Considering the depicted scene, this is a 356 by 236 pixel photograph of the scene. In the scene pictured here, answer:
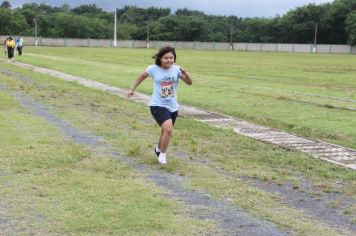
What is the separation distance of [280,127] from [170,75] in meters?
4.57

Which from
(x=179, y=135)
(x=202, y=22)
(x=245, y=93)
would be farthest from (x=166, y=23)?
(x=179, y=135)

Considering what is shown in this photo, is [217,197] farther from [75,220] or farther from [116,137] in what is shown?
[116,137]

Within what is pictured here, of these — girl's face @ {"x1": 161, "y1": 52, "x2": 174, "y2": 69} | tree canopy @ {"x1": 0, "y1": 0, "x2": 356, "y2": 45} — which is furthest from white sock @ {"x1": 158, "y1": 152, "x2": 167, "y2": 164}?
tree canopy @ {"x1": 0, "y1": 0, "x2": 356, "y2": 45}

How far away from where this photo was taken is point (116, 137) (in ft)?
32.1

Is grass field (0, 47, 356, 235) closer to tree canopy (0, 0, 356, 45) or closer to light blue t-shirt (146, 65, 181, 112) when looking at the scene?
light blue t-shirt (146, 65, 181, 112)

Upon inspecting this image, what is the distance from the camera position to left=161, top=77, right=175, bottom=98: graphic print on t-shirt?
308 inches

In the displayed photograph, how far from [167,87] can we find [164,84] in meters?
0.06

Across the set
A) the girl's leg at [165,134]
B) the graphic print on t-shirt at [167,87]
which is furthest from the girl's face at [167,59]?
the girl's leg at [165,134]

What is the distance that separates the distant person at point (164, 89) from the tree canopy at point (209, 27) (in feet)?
352

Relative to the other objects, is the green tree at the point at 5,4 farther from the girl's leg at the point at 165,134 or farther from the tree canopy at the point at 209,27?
the girl's leg at the point at 165,134

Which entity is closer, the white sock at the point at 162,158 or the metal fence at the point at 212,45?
the white sock at the point at 162,158

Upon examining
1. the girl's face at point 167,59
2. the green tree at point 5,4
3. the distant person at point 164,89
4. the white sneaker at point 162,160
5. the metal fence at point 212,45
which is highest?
the green tree at point 5,4

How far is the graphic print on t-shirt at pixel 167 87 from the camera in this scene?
781 centimetres

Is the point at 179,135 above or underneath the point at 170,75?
underneath
